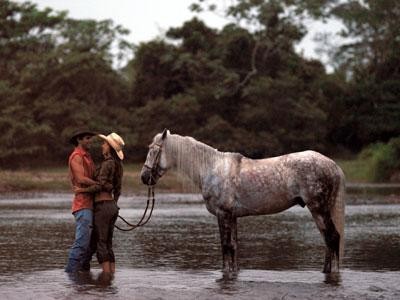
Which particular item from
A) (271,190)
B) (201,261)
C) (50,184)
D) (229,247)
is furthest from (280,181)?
(50,184)

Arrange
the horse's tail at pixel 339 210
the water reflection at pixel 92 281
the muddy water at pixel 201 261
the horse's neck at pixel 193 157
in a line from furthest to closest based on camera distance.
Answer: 1. the horse's neck at pixel 193 157
2. the horse's tail at pixel 339 210
3. the water reflection at pixel 92 281
4. the muddy water at pixel 201 261

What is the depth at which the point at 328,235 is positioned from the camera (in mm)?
12781

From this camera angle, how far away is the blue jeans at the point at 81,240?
12625mm

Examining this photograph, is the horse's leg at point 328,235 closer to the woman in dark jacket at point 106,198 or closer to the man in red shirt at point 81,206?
the woman in dark jacket at point 106,198

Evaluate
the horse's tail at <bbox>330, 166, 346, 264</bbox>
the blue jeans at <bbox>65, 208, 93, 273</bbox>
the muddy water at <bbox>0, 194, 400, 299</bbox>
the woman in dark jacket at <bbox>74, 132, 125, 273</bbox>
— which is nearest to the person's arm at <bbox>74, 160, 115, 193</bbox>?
the woman in dark jacket at <bbox>74, 132, 125, 273</bbox>

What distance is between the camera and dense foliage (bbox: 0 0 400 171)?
58.9m

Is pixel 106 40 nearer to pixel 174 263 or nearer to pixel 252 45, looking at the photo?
pixel 252 45

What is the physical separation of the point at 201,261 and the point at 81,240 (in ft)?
8.42

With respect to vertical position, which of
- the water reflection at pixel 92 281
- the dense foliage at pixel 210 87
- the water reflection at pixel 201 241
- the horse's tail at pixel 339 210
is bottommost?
the water reflection at pixel 201 241

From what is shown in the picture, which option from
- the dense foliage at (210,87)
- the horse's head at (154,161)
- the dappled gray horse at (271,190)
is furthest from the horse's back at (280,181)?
the dense foliage at (210,87)

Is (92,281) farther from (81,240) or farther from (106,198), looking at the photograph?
(106,198)

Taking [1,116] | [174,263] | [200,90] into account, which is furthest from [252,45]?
[174,263]

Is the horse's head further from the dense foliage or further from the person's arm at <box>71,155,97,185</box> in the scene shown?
the dense foliage

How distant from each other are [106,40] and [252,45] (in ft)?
44.4
